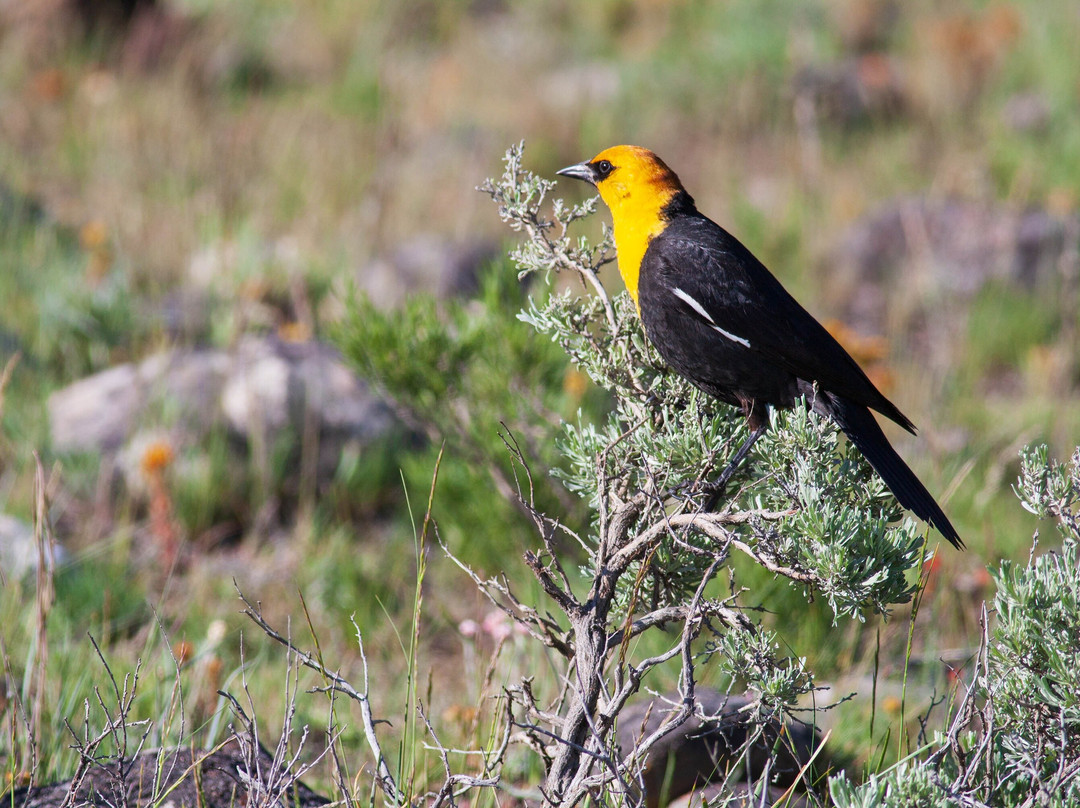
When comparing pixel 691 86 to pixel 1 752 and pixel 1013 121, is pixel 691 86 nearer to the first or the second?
pixel 1013 121

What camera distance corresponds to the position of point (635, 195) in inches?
112

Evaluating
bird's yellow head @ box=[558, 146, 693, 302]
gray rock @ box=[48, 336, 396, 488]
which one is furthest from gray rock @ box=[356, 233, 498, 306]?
bird's yellow head @ box=[558, 146, 693, 302]

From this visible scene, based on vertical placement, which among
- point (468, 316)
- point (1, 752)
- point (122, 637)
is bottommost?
point (122, 637)

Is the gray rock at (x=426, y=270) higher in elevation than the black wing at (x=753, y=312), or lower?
lower

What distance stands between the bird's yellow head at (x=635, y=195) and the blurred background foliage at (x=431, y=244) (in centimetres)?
77

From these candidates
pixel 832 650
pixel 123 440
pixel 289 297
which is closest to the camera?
pixel 832 650

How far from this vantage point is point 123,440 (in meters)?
4.47

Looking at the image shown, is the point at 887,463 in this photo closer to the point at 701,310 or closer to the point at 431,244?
the point at 701,310

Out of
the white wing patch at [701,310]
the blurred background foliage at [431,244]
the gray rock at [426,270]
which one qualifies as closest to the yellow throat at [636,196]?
the white wing patch at [701,310]

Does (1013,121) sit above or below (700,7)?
below

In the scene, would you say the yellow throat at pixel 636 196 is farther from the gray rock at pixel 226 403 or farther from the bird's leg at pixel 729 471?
the gray rock at pixel 226 403

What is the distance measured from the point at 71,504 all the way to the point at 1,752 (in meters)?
1.93

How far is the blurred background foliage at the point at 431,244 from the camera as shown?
143 inches

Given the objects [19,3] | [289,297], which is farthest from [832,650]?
[19,3]
